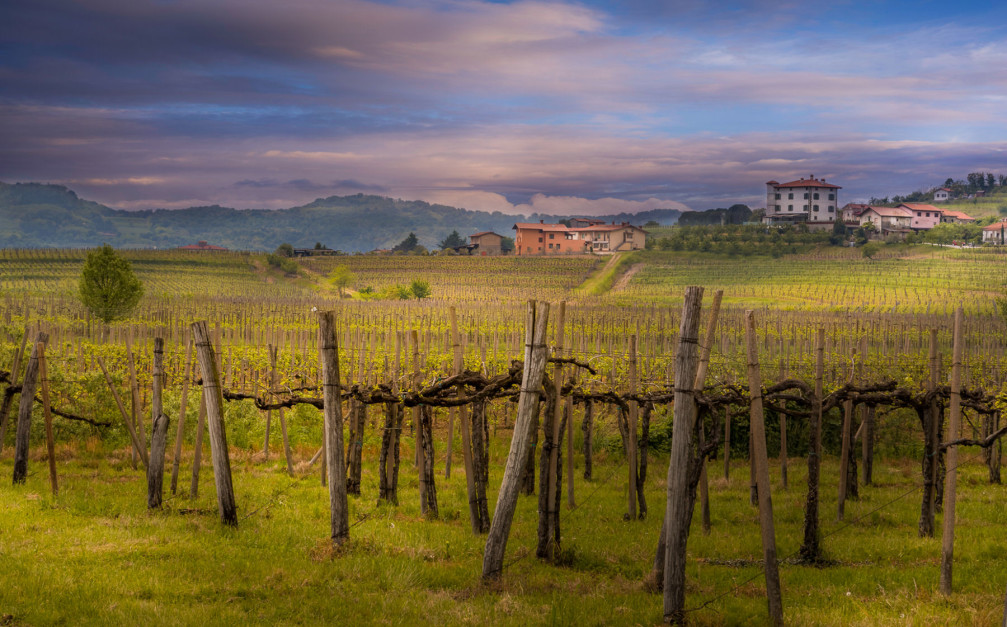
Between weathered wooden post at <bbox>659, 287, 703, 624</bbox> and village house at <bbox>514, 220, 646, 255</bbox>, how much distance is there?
105461 millimetres

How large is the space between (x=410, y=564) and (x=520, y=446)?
5.13 feet

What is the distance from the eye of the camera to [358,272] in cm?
10044

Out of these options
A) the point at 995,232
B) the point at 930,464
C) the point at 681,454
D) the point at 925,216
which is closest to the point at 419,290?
the point at 930,464

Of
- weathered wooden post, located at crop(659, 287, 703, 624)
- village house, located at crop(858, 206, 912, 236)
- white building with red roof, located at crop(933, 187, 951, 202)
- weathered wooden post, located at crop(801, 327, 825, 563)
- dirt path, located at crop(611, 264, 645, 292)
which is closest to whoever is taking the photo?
weathered wooden post, located at crop(659, 287, 703, 624)

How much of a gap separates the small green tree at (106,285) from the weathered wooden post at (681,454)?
4054 centimetres

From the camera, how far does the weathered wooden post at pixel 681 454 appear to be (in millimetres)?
6402

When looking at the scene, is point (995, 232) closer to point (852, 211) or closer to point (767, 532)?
point (852, 211)

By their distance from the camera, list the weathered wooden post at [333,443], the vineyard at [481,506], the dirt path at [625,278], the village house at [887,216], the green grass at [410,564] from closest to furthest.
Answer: the green grass at [410,564]
the vineyard at [481,506]
the weathered wooden post at [333,443]
the dirt path at [625,278]
the village house at [887,216]

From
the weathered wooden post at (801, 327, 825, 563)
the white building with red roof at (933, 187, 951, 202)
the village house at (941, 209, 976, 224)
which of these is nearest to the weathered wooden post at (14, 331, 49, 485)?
the weathered wooden post at (801, 327, 825, 563)

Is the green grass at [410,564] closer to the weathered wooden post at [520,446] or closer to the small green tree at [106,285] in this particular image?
the weathered wooden post at [520,446]

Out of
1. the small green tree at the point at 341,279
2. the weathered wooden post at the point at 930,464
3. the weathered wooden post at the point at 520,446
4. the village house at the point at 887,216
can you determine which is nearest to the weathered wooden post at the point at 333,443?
the weathered wooden post at the point at 520,446

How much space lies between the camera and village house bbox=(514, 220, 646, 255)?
376 feet

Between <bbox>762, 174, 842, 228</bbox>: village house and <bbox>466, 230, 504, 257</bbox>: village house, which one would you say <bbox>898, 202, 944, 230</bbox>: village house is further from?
<bbox>466, 230, 504, 257</bbox>: village house

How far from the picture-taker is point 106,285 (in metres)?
41.3
